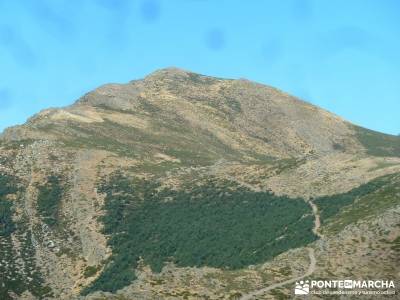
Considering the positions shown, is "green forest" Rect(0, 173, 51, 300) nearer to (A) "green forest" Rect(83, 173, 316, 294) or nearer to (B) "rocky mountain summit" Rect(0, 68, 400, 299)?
(B) "rocky mountain summit" Rect(0, 68, 400, 299)

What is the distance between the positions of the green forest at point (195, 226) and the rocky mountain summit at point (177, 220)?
0.76 ft

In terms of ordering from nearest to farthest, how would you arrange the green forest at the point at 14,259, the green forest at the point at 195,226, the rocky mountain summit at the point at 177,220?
the rocky mountain summit at the point at 177,220
the green forest at the point at 14,259
the green forest at the point at 195,226

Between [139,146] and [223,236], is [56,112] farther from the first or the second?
[223,236]

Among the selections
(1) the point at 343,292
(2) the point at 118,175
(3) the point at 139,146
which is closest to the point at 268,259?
(1) the point at 343,292

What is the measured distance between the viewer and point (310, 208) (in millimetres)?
107312

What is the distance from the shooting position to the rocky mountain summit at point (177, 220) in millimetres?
74062

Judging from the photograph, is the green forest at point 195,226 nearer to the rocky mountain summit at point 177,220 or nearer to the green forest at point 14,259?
the rocky mountain summit at point 177,220

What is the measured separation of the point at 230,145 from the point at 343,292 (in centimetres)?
13238

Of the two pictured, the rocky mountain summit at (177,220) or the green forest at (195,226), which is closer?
the rocky mountain summit at (177,220)

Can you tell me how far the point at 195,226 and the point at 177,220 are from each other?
16.4 ft

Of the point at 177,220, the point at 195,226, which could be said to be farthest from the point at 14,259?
the point at 195,226

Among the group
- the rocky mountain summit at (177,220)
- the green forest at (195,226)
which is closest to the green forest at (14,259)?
the rocky mountain summit at (177,220)

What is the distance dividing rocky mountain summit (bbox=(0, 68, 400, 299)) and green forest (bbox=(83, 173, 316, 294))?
0.23 metres

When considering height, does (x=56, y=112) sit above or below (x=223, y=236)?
above
